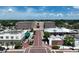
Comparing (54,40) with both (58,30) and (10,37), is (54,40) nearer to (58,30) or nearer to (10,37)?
(58,30)

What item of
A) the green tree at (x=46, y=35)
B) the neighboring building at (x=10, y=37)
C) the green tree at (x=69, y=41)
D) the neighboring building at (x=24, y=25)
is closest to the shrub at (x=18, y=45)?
the neighboring building at (x=10, y=37)

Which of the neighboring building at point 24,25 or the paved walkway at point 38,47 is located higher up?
the neighboring building at point 24,25

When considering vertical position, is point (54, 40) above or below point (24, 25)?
below

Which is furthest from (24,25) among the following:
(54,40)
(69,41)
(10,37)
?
(69,41)

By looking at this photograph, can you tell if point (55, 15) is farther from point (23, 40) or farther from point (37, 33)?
point (23, 40)

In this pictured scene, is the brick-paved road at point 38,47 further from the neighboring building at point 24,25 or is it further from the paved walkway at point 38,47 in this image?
the neighboring building at point 24,25

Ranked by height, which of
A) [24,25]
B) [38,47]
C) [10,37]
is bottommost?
[38,47]

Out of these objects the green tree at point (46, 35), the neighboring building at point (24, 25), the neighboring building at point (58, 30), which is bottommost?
the green tree at point (46, 35)
